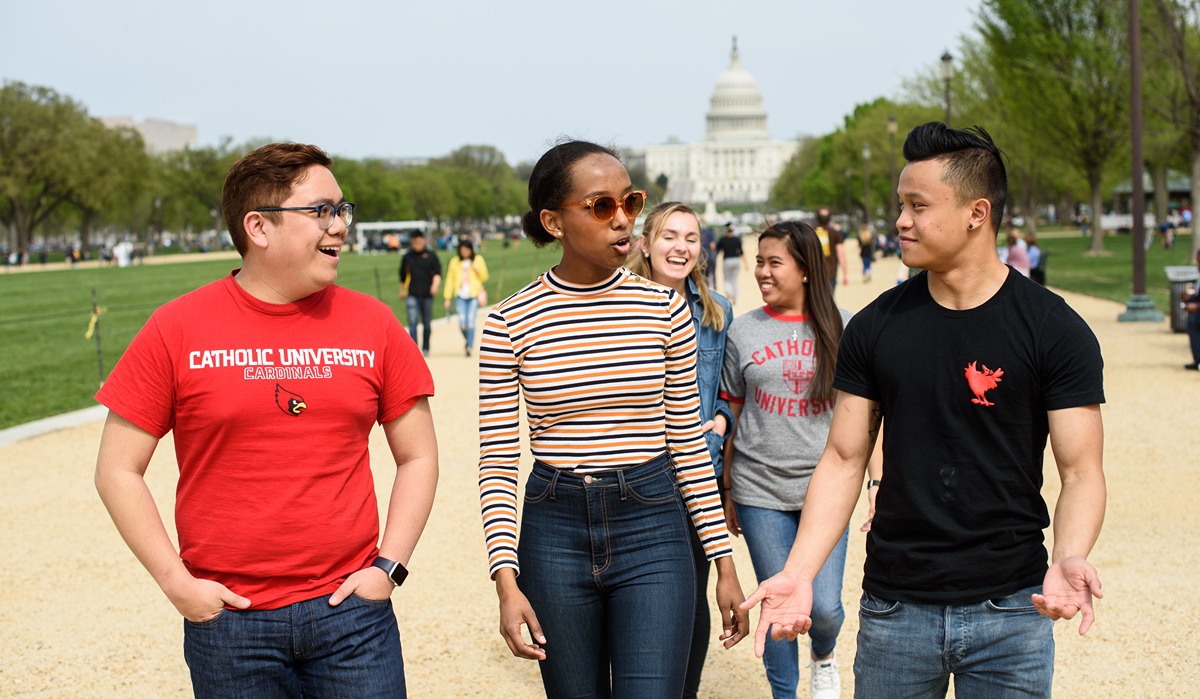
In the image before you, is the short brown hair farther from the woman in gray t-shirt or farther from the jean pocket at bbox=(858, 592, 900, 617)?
the woman in gray t-shirt

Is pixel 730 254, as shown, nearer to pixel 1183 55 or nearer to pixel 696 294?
pixel 1183 55

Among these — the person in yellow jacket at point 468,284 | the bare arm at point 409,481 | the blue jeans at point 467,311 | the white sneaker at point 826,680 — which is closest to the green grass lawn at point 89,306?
the bare arm at point 409,481

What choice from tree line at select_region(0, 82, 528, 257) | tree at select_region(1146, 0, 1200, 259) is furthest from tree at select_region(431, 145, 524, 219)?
tree at select_region(1146, 0, 1200, 259)

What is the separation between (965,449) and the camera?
3.02m

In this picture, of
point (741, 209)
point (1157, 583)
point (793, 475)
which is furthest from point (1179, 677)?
point (741, 209)

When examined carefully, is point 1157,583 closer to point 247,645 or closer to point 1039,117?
point 247,645

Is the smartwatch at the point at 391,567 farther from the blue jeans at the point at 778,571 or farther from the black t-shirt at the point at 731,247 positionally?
the black t-shirt at the point at 731,247

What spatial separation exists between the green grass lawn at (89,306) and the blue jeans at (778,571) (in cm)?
128

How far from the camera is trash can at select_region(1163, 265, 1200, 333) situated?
699 inches

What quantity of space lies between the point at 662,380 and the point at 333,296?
0.87 metres

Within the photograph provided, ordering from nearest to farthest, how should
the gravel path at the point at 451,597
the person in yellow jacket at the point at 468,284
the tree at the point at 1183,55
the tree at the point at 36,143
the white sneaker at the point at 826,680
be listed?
the white sneaker at the point at 826,680 → the gravel path at the point at 451,597 → the person in yellow jacket at the point at 468,284 → the tree at the point at 1183,55 → the tree at the point at 36,143

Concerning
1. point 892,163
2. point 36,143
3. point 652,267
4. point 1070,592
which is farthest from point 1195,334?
point 36,143

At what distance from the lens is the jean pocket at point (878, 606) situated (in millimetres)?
3137

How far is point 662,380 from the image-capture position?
334 centimetres
